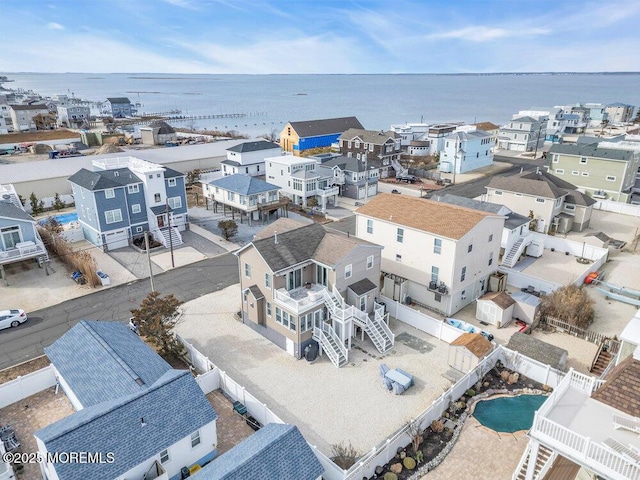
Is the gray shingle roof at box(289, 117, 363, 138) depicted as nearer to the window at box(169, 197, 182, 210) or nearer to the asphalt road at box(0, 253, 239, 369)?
the window at box(169, 197, 182, 210)

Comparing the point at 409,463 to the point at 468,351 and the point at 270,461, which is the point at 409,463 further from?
the point at 468,351

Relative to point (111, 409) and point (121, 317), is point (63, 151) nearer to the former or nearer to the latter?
point (121, 317)

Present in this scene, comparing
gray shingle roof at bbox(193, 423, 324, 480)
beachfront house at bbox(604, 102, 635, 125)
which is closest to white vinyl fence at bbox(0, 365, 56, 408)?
gray shingle roof at bbox(193, 423, 324, 480)

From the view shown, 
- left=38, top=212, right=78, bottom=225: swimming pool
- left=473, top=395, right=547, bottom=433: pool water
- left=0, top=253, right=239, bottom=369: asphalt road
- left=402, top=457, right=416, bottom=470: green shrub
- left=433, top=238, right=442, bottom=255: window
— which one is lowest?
left=473, top=395, right=547, bottom=433: pool water

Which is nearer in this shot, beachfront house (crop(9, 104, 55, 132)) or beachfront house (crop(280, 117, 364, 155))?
beachfront house (crop(280, 117, 364, 155))

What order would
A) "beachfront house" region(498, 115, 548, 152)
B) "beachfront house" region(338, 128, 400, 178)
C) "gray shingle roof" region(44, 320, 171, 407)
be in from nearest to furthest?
"gray shingle roof" region(44, 320, 171, 407) → "beachfront house" region(338, 128, 400, 178) → "beachfront house" region(498, 115, 548, 152)

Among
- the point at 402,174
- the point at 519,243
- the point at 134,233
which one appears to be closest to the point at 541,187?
the point at 519,243
